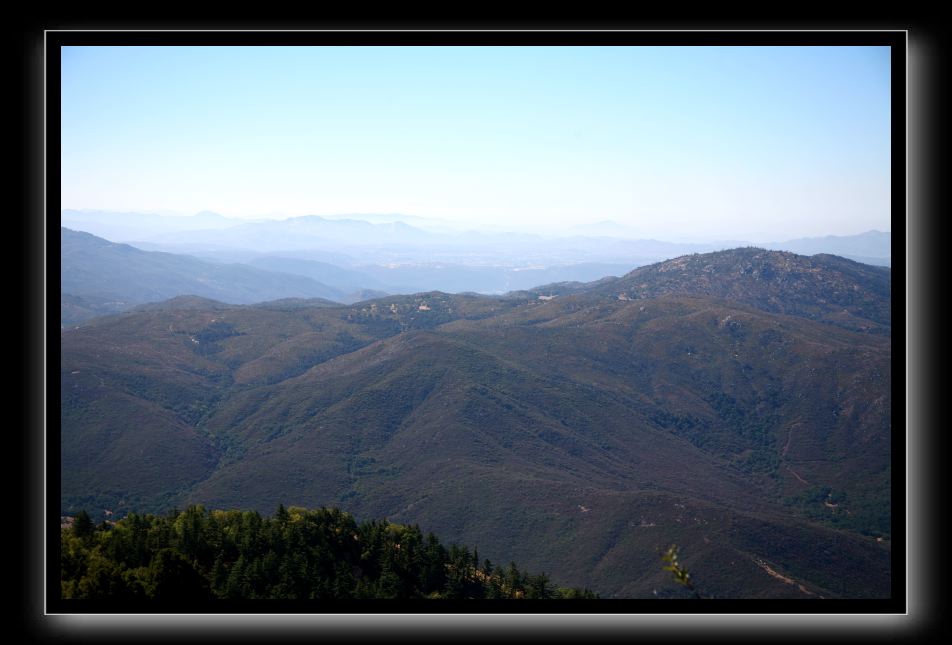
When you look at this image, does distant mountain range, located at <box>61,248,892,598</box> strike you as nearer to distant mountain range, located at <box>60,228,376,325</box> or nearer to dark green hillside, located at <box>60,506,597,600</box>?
dark green hillside, located at <box>60,506,597,600</box>

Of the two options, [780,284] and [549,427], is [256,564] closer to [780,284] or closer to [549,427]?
[549,427]

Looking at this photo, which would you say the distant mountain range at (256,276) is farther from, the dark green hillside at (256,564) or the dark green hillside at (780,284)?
the dark green hillside at (256,564)

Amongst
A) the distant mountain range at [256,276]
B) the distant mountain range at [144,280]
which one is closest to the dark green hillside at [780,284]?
the distant mountain range at [256,276]

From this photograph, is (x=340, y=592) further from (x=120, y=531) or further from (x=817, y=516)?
(x=817, y=516)

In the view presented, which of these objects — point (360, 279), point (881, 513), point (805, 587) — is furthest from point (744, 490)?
point (360, 279)

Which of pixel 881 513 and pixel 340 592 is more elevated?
pixel 340 592

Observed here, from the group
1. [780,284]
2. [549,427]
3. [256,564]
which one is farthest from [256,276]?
[256,564]

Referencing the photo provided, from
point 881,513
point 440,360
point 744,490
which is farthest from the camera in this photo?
point 440,360
